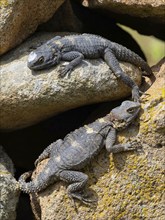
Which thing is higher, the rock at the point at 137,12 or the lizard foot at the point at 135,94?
the rock at the point at 137,12

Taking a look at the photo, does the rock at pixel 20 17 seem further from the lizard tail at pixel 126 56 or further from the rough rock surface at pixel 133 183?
the rough rock surface at pixel 133 183

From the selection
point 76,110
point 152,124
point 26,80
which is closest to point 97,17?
point 76,110

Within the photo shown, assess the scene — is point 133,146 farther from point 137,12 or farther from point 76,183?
point 137,12

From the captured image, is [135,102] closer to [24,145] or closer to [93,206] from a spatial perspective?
[93,206]

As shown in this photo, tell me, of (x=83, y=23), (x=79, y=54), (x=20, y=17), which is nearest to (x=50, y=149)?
(x=79, y=54)

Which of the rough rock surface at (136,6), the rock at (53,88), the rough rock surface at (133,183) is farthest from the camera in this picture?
the rough rock surface at (136,6)

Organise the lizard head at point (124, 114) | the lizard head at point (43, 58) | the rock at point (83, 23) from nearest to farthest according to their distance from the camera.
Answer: the lizard head at point (124, 114), the lizard head at point (43, 58), the rock at point (83, 23)

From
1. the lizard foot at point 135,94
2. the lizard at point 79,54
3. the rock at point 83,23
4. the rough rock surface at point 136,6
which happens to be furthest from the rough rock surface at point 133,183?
the rock at point 83,23
